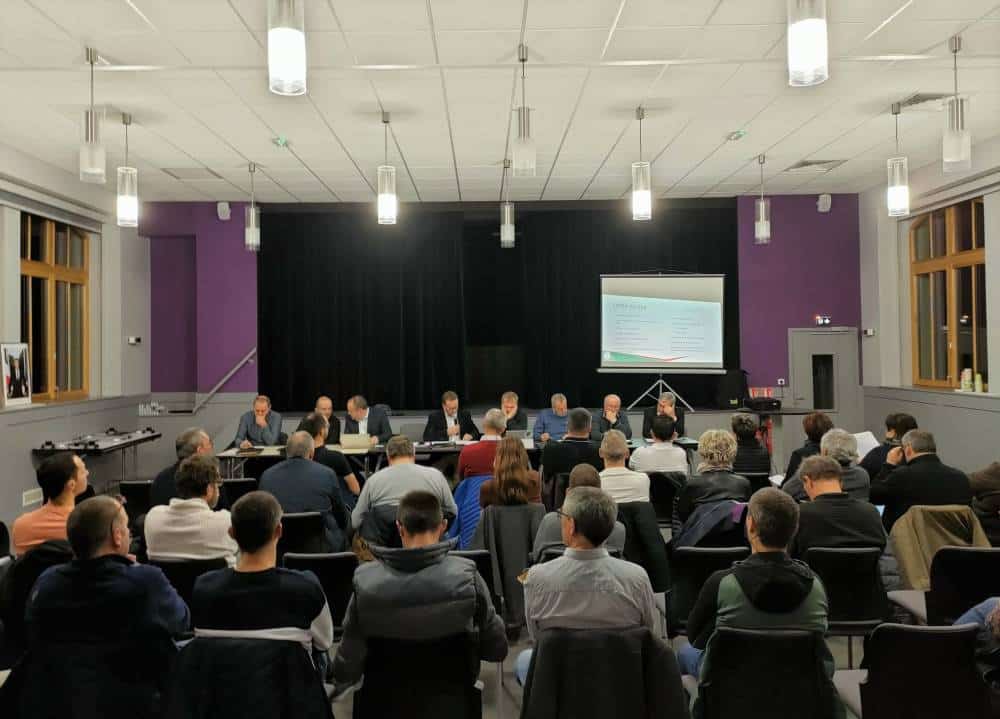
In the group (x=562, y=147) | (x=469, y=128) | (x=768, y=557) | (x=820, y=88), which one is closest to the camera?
(x=768, y=557)

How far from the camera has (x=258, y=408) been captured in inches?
298

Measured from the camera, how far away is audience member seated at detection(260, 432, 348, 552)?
4320 mm

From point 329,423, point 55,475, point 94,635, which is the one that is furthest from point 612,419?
point 94,635

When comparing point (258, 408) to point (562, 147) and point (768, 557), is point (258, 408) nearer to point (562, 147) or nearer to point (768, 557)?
point (562, 147)

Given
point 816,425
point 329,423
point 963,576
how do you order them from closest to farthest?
point 963,576 < point 816,425 < point 329,423

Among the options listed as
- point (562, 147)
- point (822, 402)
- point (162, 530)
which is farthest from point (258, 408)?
point (822, 402)

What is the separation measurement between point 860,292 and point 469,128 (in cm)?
594

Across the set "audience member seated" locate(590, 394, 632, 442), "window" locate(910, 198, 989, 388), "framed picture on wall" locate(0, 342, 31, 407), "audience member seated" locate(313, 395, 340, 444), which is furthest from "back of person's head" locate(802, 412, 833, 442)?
"framed picture on wall" locate(0, 342, 31, 407)

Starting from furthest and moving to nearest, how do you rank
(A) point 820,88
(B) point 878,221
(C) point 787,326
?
(C) point 787,326, (B) point 878,221, (A) point 820,88

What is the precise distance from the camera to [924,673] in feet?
7.46

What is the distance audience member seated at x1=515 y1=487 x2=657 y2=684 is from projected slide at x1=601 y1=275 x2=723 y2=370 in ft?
25.8

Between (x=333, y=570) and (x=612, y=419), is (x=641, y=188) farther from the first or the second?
(x=333, y=570)

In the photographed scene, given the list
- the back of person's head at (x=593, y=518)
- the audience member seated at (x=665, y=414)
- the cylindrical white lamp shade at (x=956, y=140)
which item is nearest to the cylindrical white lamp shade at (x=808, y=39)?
the back of person's head at (x=593, y=518)

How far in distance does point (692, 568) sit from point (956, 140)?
127 inches
